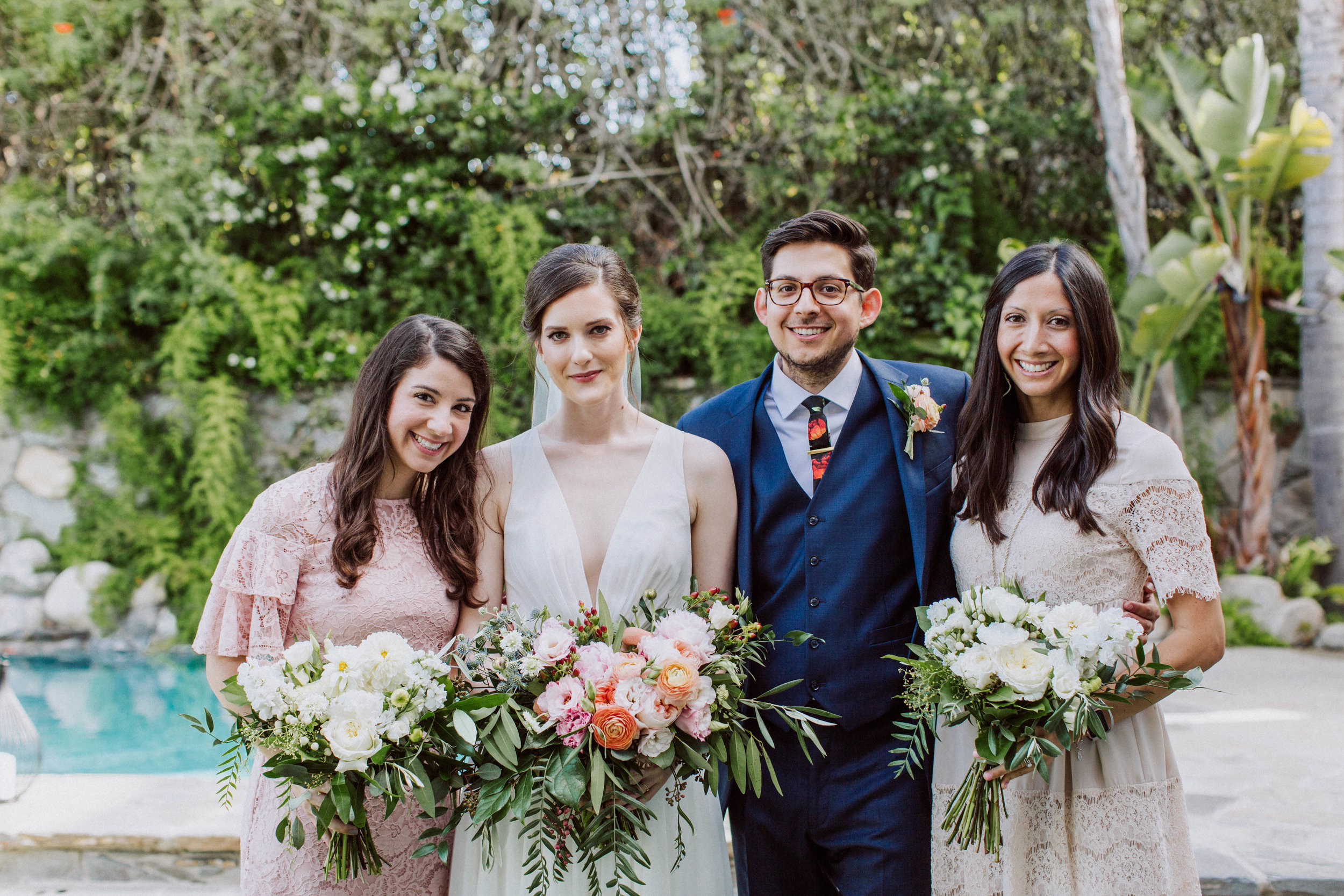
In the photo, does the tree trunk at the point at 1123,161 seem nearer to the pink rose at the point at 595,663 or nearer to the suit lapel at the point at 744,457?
the suit lapel at the point at 744,457

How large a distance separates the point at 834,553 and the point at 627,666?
0.74 meters

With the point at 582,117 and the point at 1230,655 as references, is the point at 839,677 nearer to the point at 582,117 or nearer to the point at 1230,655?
the point at 1230,655

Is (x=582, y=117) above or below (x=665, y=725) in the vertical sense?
above

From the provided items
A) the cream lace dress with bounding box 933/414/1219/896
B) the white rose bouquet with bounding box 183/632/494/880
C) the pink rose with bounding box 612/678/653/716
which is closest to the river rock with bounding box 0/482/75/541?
the white rose bouquet with bounding box 183/632/494/880

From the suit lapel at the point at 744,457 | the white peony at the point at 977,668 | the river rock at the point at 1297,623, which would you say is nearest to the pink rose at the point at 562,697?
the suit lapel at the point at 744,457

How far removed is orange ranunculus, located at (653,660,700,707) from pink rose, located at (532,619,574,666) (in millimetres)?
204

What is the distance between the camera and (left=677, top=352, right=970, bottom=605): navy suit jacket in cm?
233

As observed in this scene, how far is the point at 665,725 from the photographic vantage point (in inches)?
→ 72.9

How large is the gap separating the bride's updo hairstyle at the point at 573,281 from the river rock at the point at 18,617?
21.2 ft

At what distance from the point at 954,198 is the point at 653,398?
2.78 metres

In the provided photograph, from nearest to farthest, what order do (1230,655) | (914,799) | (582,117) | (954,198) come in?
(914,799), (1230,655), (954,198), (582,117)

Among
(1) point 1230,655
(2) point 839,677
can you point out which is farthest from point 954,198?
(2) point 839,677

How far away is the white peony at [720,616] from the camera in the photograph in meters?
1.97

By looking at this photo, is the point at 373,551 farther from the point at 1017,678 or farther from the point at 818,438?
the point at 1017,678
